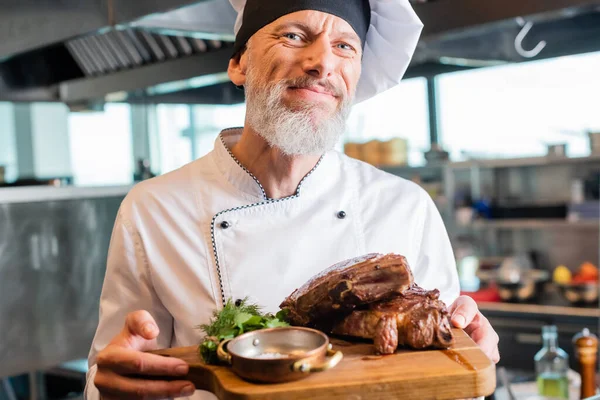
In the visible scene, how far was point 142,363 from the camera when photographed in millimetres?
1085

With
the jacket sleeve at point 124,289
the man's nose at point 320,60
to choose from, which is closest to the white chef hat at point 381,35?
the man's nose at point 320,60

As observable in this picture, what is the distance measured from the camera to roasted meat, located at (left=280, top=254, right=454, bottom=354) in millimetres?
1118

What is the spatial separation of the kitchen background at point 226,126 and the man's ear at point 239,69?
0.36m

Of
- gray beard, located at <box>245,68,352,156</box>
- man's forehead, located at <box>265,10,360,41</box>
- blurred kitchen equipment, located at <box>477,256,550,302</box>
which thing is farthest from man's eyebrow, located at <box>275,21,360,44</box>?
blurred kitchen equipment, located at <box>477,256,550,302</box>

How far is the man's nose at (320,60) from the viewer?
148 centimetres

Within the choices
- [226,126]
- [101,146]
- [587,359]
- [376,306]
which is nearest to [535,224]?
[226,126]

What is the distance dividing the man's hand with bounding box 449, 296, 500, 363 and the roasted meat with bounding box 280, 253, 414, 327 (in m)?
0.16

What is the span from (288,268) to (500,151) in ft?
18.2

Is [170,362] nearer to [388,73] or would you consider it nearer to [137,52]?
[388,73]

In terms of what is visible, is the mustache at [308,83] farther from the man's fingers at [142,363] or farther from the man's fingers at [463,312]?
the man's fingers at [142,363]

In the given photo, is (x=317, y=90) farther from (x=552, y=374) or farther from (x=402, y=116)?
(x=402, y=116)

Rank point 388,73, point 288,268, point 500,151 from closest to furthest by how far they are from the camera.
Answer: point 288,268 → point 388,73 → point 500,151

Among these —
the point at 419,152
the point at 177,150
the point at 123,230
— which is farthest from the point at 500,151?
the point at 123,230

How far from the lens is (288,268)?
164 cm
